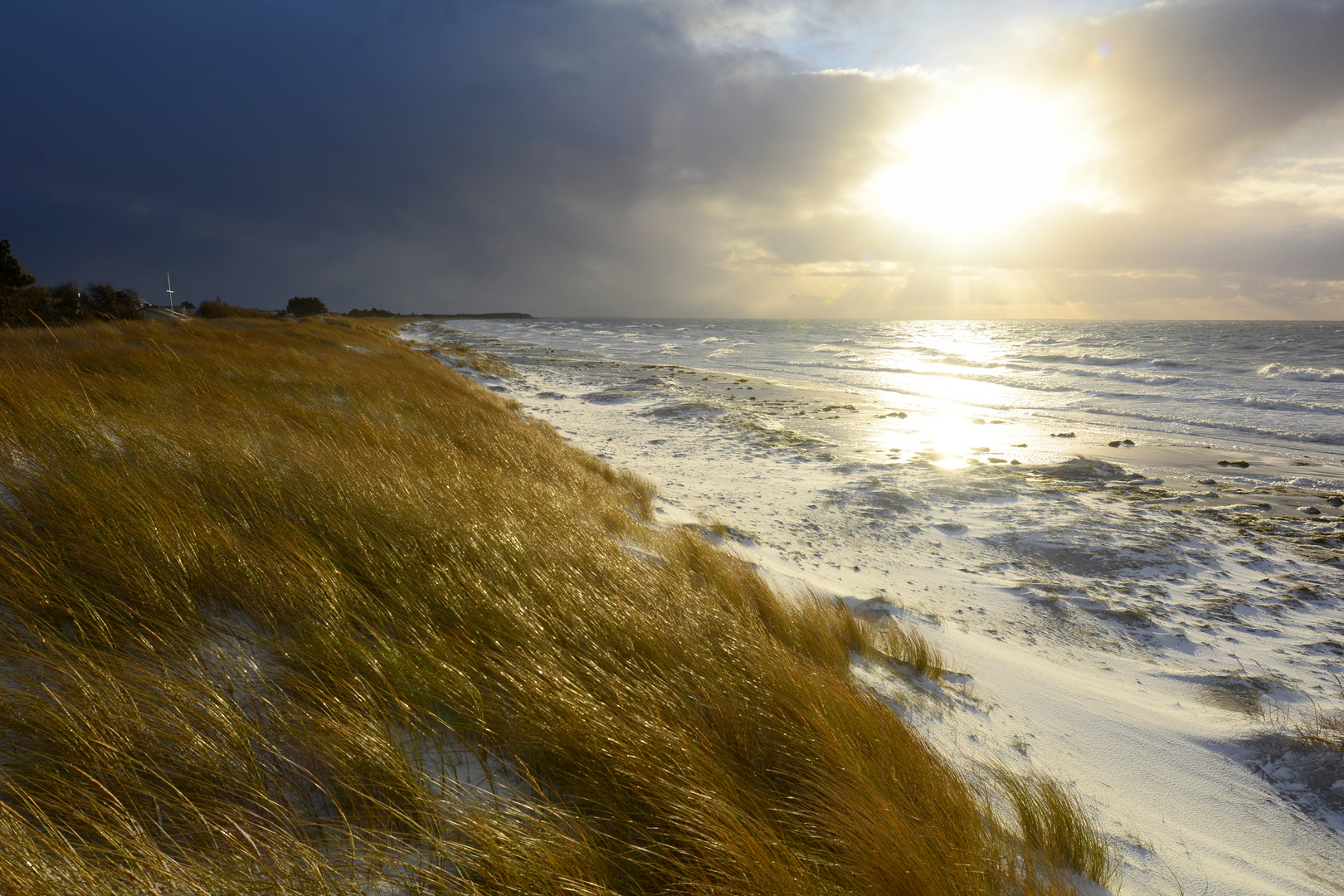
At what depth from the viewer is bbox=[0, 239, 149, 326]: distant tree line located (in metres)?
20.5

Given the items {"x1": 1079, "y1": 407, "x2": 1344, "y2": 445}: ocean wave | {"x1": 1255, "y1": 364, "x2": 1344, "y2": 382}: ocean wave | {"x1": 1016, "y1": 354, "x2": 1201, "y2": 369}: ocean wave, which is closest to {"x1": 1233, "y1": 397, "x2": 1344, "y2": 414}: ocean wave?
{"x1": 1079, "y1": 407, "x2": 1344, "y2": 445}: ocean wave

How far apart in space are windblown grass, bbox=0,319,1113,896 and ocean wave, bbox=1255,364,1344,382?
36296mm

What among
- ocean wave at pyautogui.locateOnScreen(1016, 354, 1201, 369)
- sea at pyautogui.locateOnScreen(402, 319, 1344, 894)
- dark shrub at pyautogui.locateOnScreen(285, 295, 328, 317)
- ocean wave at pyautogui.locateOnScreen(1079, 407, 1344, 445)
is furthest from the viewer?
dark shrub at pyautogui.locateOnScreen(285, 295, 328, 317)

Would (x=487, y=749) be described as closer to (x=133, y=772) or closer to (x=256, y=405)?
(x=133, y=772)

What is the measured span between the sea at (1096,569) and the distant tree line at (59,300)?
17.6m

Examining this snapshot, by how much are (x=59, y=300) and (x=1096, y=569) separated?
37.8 meters

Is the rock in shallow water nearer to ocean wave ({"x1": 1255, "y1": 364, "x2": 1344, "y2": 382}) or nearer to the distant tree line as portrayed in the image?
ocean wave ({"x1": 1255, "y1": 364, "x2": 1344, "y2": 382})

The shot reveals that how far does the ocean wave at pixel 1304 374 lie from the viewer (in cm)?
2586

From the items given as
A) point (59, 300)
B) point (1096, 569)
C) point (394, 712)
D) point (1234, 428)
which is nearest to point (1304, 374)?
point (1234, 428)

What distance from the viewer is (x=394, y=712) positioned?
1.98 m

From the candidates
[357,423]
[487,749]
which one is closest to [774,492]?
[357,423]

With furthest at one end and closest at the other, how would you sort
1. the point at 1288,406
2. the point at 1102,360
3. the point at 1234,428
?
1. the point at 1102,360
2. the point at 1288,406
3. the point at 1234,428

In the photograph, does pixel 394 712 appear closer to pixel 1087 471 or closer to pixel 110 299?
pixel 1087 471

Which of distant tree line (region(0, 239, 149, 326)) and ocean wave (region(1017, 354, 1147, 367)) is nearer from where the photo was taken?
distant tree line (region(0, 239, 149, 326))
